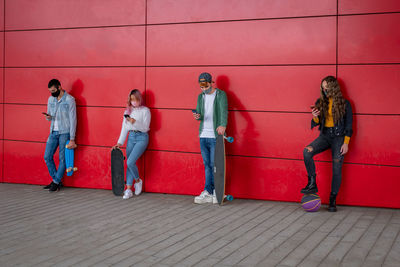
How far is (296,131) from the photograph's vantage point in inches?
238

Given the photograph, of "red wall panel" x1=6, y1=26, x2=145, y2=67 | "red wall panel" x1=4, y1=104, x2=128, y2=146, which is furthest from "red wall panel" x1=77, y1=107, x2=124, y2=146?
"red wall panel" x1=6, y1=26, x2=145, y2=67

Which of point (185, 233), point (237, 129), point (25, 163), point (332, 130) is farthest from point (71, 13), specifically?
point (332, 130)

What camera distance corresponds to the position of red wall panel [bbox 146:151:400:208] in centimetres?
576

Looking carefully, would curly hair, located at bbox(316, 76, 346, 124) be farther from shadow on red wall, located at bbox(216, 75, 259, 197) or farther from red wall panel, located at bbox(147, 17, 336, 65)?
shadow on red wall, located at bbox(216, 75, 259, 197)

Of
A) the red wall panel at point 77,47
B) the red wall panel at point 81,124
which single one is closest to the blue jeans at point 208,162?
the red wall panel at point 81,124

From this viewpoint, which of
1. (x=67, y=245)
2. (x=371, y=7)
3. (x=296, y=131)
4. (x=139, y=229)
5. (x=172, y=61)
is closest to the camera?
(x=67, y=245)

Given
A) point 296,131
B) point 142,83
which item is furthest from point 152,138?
point 296,131

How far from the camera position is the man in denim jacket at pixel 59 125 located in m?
6.85

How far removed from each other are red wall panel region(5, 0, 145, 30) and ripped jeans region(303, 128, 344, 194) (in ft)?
11.0

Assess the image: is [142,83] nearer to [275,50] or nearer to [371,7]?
[275,50]

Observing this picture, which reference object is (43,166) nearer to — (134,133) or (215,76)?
(134,133)

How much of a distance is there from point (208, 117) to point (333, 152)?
1811mm

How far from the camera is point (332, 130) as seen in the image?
5.53 metres

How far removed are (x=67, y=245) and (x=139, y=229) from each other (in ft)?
2.79
